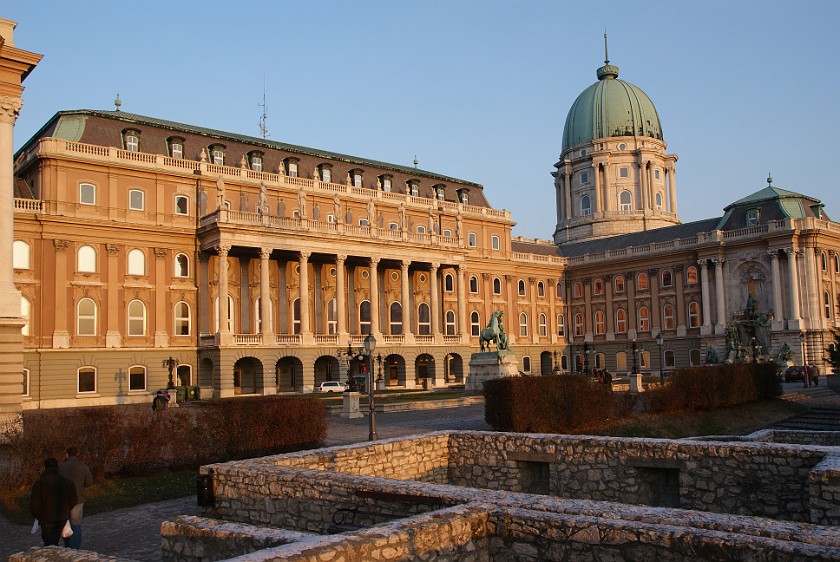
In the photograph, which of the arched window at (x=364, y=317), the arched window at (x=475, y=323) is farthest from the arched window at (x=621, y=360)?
the arched window at (x=364, y=317)

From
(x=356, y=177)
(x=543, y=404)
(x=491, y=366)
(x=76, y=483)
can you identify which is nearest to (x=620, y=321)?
(x=356, y=177)

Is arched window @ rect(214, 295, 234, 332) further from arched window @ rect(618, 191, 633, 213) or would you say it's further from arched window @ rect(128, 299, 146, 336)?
arched window @ rect(618, 191, 633, 213)

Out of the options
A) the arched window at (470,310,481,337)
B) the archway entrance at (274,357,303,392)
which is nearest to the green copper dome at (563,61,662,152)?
the arched window at (470,310,481,337)

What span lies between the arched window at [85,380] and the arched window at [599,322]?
5494 centimetres

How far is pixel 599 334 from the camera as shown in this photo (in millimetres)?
86125

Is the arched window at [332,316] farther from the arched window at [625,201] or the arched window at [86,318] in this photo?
the arched window at [625,201]

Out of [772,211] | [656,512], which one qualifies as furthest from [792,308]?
[656,512]

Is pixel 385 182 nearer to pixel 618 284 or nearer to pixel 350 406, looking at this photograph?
pixel 618 284

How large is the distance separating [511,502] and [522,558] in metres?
0.91

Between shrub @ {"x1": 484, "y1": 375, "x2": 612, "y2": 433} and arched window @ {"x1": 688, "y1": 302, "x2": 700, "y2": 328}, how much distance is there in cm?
5366

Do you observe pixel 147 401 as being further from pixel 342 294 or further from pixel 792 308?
pixel 792 308

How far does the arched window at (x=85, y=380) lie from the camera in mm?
51906

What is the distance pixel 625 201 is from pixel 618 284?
2404 cm

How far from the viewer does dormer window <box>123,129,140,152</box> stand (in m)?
58.6
